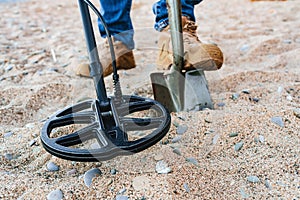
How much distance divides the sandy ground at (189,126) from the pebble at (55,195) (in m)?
0.01

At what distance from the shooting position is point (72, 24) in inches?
115

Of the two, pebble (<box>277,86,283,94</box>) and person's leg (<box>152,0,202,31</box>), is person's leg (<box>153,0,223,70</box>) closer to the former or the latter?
person's leg (<box>152,0,202,31</box>)

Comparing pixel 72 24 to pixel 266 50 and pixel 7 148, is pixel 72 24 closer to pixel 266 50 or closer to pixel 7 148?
pixel 266 50

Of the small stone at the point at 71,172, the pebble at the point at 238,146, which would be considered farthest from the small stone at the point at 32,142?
the pebble at the point at 238,146

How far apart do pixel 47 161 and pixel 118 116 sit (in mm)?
256

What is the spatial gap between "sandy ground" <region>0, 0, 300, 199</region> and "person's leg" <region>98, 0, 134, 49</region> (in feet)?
0.68

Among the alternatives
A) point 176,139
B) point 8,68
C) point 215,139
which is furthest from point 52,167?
point 8,68

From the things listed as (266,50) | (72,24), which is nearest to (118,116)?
(266,50)

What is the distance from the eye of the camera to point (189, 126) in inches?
44.5

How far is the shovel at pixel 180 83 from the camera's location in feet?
3.95

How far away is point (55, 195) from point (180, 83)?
59 centimetres

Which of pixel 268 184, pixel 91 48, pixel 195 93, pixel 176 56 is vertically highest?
pixel 91 48

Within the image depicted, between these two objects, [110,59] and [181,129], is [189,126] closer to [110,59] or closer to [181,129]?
[181,129]

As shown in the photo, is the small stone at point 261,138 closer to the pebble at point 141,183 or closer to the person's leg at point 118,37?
the pebble at point 141,183
